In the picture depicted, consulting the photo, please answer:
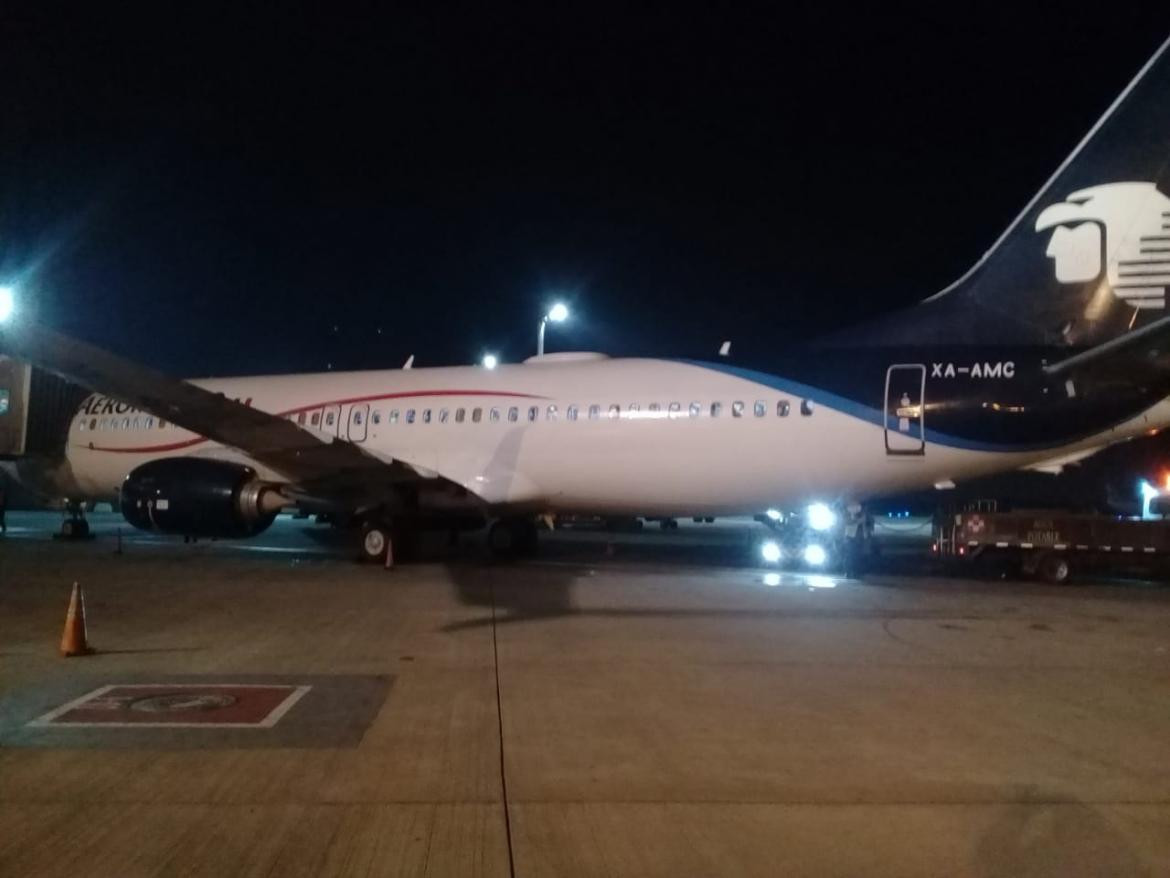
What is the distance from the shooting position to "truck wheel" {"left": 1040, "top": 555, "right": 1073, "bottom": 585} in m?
18.1

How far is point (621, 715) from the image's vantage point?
26.9ft

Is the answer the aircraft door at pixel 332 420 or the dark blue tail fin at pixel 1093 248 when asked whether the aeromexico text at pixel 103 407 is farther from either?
the dark blue tail fin at pixel 1093 248

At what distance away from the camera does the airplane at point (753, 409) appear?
1551 cm

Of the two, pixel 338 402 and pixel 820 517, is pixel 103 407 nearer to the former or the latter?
pixel 338 402

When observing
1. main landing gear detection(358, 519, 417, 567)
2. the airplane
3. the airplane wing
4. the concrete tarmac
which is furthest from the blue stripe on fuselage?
main landing gear detection(358, 519, 417, 567)

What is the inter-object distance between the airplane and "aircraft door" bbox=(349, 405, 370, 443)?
0.03 metres

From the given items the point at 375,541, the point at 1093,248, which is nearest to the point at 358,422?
the point at 375,541

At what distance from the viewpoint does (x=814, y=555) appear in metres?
20.8

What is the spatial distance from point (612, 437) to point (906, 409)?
16.2 feet

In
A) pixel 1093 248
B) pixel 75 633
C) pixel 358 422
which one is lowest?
pixel 75 633

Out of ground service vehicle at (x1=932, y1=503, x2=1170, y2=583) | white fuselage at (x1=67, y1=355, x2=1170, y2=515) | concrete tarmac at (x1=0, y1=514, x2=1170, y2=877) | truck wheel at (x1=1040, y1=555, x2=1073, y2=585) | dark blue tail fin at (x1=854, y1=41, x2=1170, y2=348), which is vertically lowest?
concrete tarmac at (x1=0, y1=514, x2=1170, y2=877)

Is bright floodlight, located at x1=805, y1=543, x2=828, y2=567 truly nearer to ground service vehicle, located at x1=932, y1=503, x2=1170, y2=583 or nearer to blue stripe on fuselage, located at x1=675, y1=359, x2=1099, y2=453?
ground service vehicle, located at x1=932, y1=503, x2=1170, y2=583

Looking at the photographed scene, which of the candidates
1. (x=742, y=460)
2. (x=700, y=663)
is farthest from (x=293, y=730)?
(x=742, y=460)

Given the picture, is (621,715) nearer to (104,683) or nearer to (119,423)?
(104,683)
